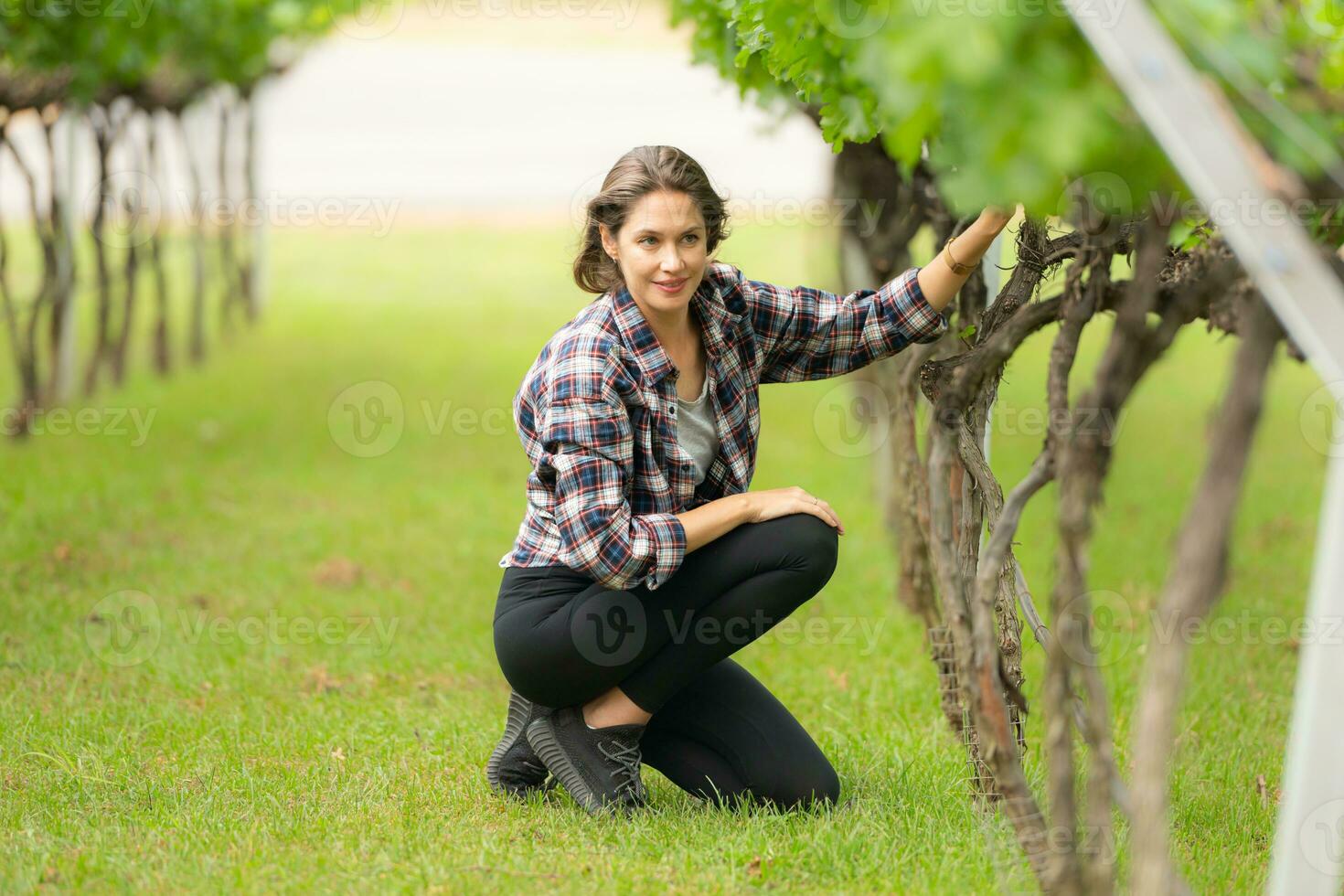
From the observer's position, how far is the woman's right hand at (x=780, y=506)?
10.6 feet

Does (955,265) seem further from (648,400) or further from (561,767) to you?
(561,767)

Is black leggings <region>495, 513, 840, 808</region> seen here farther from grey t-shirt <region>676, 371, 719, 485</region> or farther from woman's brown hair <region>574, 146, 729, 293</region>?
woman's brown hair <region>574, 146, 729, 293</region>

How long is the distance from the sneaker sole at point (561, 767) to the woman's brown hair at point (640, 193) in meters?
1.08

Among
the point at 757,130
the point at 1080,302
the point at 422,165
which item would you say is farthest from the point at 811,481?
the point at 422,165

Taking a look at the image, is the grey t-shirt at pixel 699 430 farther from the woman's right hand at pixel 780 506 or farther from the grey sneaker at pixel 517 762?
the grey sneaker at pixel 517 762

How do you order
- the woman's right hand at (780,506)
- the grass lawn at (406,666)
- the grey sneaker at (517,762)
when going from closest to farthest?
the grass lawn at (406,666) < the woman's right hand at (780,506) < the grey sneaker at (517,762)

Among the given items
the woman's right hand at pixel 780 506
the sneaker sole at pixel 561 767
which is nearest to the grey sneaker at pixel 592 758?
the sneaker sole at pixel 561 767

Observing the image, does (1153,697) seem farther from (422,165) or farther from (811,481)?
(422,165)

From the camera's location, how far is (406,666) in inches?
183

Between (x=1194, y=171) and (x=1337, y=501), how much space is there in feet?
1.64

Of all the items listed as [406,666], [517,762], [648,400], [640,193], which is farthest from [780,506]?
[406,666]

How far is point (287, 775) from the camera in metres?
3.51

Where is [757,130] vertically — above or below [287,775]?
above

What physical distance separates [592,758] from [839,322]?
121 cm
